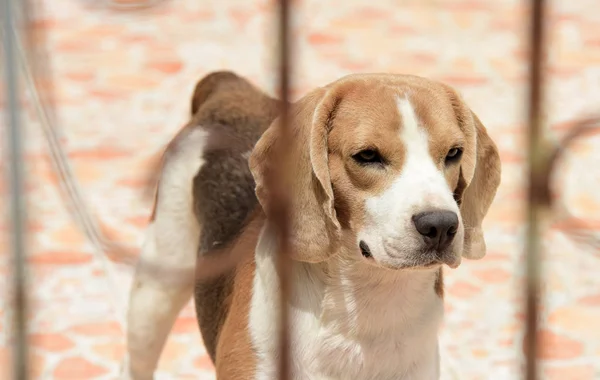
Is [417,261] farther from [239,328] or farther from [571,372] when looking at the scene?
[571,372]

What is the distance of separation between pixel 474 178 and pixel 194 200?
1121mm

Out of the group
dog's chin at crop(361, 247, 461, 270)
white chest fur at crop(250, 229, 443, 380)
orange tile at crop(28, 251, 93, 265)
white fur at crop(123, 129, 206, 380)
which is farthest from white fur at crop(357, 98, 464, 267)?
orange tile at crop(28, 251, 93, 265)

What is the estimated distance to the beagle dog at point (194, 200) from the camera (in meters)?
3.59

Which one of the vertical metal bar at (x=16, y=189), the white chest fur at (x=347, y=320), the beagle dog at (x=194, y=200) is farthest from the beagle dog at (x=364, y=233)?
the vertical metal bar at (x=16, y=189)

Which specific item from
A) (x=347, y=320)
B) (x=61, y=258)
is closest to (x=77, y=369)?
(x=61, y=258)

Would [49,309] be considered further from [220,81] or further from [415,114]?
[415,114]

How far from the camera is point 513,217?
637 centimetres

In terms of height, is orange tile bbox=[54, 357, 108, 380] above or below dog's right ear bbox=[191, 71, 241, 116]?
below

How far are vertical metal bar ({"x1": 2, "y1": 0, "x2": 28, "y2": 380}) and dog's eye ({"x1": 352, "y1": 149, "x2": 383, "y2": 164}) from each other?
1.08m

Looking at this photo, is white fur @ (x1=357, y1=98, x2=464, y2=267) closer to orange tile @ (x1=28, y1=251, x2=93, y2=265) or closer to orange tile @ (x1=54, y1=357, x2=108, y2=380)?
orange tile @ (x1=54, y1=357, x2=108, y2=380)

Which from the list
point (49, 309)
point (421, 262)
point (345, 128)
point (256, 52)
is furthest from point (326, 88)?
point (256, 52)

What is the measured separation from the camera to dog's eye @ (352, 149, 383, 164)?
9.05 feet

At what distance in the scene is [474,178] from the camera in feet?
10.0

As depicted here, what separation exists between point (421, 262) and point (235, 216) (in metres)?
1.00
